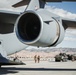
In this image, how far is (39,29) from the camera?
10.3 metres

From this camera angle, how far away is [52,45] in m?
10.8

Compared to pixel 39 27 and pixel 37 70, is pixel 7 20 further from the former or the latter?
pixel 37 70

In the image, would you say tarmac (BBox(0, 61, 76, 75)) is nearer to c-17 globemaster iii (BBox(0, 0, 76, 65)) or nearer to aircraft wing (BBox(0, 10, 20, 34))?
aircraft wing (BBox(0, 10, 20, 34))

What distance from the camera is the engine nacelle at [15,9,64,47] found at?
989cm

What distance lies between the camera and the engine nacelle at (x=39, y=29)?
9.89 m

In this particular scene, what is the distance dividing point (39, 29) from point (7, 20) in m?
3.56

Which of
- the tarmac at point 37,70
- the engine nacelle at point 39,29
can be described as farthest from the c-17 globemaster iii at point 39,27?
the tarmac at point 37,70

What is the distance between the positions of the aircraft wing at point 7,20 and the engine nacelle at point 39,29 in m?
1.88

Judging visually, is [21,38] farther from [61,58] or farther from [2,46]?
[61,58]

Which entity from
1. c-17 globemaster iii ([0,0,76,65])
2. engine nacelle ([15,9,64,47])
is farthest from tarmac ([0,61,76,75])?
engine nacelle ([15,9,64,47])

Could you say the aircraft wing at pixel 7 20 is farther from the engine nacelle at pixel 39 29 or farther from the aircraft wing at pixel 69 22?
the aircraft wing at pixel 69 22

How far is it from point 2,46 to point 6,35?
2.30ft

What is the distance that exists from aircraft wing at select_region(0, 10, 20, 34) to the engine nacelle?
1879 mm

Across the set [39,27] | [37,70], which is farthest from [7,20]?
[37,70]
